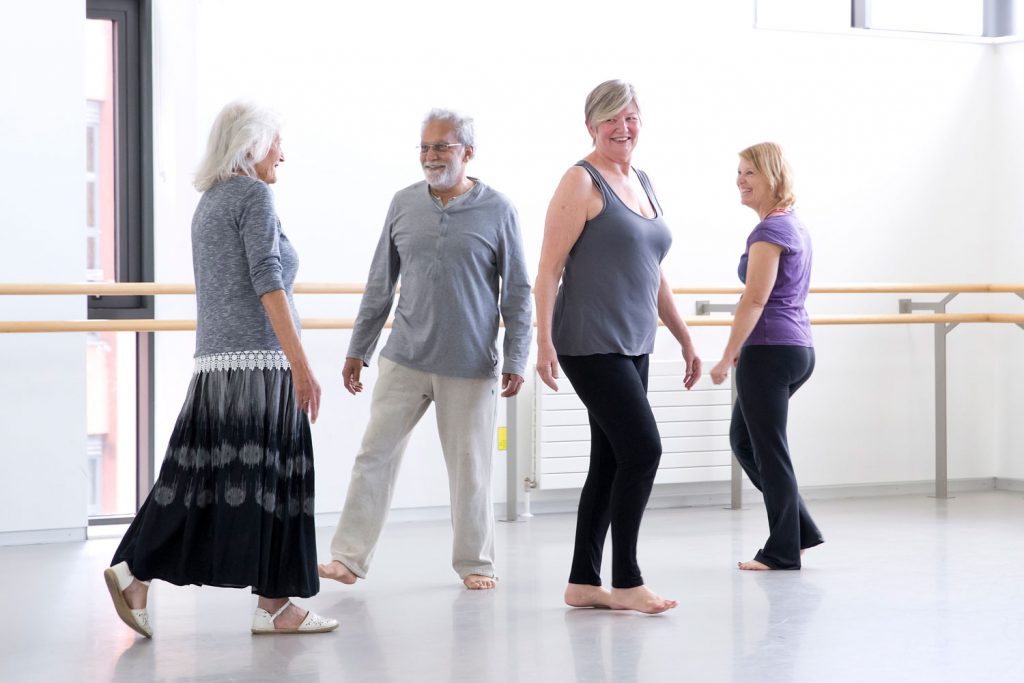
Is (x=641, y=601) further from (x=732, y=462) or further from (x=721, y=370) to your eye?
(x=732, y=462)

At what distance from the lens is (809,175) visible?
5.64 m

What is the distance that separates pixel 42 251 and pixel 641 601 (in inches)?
91.8

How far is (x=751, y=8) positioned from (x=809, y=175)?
0.74 m

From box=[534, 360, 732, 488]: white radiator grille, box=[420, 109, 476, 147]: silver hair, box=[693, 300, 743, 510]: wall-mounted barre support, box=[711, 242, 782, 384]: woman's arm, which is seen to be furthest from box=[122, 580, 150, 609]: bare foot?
box=[693, 300, 743, 510]: wall-mounted barre support

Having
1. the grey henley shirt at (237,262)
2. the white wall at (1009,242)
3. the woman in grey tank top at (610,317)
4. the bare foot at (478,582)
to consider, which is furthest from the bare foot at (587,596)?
the white wall at (1009,242)

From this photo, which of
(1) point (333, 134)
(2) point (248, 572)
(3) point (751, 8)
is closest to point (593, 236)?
(2) point (248, 572)

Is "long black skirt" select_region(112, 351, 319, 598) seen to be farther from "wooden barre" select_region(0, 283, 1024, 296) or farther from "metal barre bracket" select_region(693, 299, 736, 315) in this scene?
"metal barre bracket" select_region(693, 299, 736, 315)

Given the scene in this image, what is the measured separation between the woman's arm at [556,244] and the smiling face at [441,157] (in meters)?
0.40

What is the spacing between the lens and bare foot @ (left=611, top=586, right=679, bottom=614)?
325cm

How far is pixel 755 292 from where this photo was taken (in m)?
3.74

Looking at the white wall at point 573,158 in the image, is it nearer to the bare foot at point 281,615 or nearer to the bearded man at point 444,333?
the bearded man at point 444,333

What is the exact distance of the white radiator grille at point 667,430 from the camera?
199 inches

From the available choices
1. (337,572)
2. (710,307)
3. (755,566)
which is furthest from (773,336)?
(710,307)

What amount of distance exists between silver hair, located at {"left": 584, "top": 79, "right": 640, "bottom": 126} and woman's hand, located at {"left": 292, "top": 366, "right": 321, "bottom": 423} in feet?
3.17
